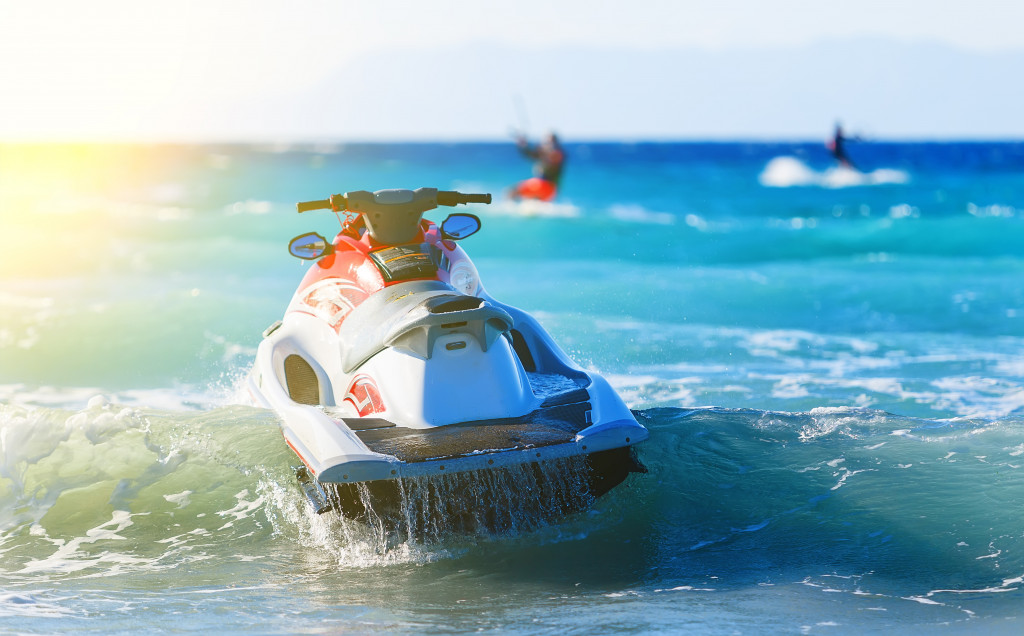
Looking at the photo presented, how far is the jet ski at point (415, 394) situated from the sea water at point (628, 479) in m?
0.32

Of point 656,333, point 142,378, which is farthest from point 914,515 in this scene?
point 142,378

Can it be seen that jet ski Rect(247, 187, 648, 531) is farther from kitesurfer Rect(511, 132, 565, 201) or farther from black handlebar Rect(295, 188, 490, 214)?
kitesurfer Rect(511, 132, 565, 201)

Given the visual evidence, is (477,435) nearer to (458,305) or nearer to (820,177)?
(458,305)

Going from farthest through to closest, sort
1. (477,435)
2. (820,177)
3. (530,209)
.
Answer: (820,177), (530,209), (477,435)

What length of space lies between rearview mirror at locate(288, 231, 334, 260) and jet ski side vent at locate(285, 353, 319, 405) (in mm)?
612

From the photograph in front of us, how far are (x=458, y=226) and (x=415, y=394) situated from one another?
1.53 m

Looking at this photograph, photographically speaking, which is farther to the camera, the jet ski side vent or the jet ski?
the jet ski side vent

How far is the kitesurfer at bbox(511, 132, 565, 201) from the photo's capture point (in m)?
25.4

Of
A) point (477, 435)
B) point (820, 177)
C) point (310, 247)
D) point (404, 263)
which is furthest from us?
point (820, 177)

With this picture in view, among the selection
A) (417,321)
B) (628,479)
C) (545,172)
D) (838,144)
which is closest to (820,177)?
(838,144)

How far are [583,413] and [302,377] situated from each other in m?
1.65

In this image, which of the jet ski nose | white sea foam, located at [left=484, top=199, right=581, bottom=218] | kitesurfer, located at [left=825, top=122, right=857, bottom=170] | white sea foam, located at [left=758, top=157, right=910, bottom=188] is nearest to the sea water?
the jet ski nose

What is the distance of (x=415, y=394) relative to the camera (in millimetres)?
5258

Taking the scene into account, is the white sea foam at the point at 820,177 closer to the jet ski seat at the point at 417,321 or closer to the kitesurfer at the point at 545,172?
the kitesurfer at the point at 545,172
